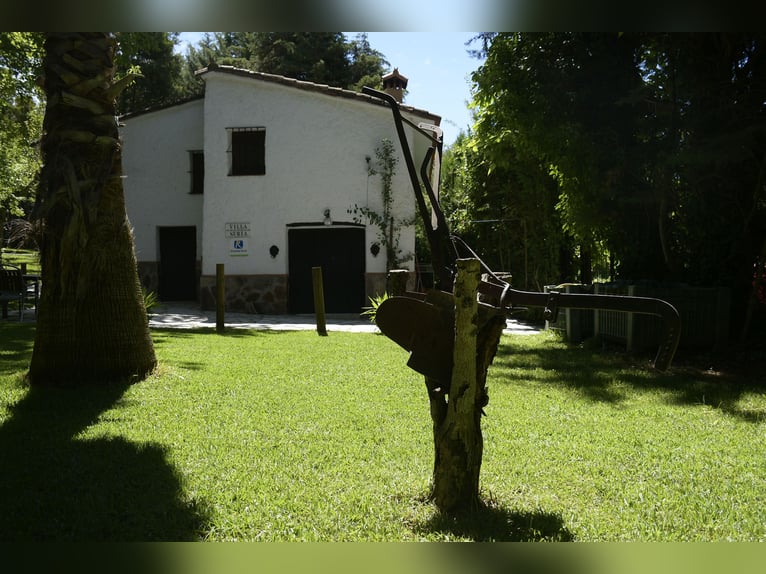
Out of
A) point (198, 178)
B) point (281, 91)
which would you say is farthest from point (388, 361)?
point (198, 178)

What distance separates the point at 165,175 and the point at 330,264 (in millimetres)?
5523

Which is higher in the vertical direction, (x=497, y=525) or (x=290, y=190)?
(x=290, y=190)

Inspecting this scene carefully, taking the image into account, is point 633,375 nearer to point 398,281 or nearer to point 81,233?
point 398,281

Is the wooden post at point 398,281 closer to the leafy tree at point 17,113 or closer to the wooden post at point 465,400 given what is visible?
→ the wooden post at point 465,400

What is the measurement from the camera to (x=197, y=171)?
60.8 feet

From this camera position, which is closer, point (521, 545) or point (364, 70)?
point (521, 545)

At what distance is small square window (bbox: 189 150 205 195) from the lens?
18406mm

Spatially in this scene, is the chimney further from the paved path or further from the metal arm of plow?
the metal arm of plow

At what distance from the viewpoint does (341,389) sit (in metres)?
6.79

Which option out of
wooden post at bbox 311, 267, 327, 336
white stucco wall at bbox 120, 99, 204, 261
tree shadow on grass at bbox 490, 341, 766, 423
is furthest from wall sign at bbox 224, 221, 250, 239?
tree shadow on grass at bbox 490, 341, 766, 423

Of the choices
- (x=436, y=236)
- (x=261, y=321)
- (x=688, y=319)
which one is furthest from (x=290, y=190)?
(x=436, y=236)

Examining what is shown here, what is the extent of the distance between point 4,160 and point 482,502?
19725mm

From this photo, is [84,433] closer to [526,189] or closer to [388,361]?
[388,361]

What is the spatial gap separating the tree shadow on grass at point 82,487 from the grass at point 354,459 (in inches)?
0.5
